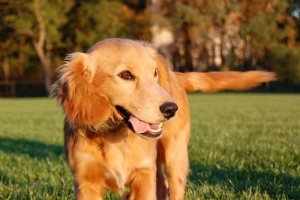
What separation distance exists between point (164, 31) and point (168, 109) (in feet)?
156

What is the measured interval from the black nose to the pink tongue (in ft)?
0.62

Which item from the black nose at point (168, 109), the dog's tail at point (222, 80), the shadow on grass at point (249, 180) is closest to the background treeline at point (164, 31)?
the shadow on grass at point (249, 180)

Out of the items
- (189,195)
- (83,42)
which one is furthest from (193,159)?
(83,42)

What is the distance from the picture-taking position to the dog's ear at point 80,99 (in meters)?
3.89

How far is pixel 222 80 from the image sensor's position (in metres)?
5.58

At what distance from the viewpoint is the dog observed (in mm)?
3822

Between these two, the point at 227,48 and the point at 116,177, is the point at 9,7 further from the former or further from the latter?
the point at 116,177

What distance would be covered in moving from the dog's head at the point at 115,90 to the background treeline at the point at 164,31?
38962 millimetres

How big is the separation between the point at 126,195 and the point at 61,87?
1.02 m

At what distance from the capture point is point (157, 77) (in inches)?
169

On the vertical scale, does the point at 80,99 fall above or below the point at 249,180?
above

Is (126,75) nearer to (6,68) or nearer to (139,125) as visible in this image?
(139,125)

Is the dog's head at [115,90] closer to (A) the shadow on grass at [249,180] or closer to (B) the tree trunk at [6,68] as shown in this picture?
(A) the shadow on grass at [249,180]

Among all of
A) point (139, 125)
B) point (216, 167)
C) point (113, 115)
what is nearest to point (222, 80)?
point (216, 167)
